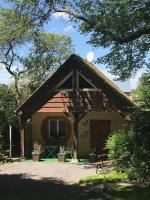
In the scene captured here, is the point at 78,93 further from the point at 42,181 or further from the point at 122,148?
the point at 122,148

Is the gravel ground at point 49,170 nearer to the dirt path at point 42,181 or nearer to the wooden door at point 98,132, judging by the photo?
the dirt path at point 42,181

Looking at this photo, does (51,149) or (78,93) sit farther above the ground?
(78,93)

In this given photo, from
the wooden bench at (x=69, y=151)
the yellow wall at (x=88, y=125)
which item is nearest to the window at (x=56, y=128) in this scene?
the yellow wall at (x=88, y=125)

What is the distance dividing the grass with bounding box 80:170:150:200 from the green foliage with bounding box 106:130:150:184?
19.5 inches

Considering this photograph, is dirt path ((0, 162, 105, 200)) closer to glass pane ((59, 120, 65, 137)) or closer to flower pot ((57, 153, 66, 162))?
flower pot ((57, 153, 66, 162))

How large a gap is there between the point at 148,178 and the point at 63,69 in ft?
36.6

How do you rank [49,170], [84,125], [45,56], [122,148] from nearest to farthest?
[122,148] < [49,170] < [84,125] < [45,56]

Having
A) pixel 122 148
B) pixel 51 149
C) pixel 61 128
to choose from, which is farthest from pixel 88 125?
pixel 122 148

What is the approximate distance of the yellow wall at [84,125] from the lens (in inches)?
1171

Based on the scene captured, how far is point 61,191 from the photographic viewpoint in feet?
56.7

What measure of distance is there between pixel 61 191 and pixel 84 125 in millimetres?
12935

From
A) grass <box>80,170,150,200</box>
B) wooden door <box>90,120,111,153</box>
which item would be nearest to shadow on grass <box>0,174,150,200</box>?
grass <box>80,170,150,200</box>

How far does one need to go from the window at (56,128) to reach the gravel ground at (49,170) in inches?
195

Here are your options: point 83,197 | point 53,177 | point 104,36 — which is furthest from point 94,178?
point 104,36
